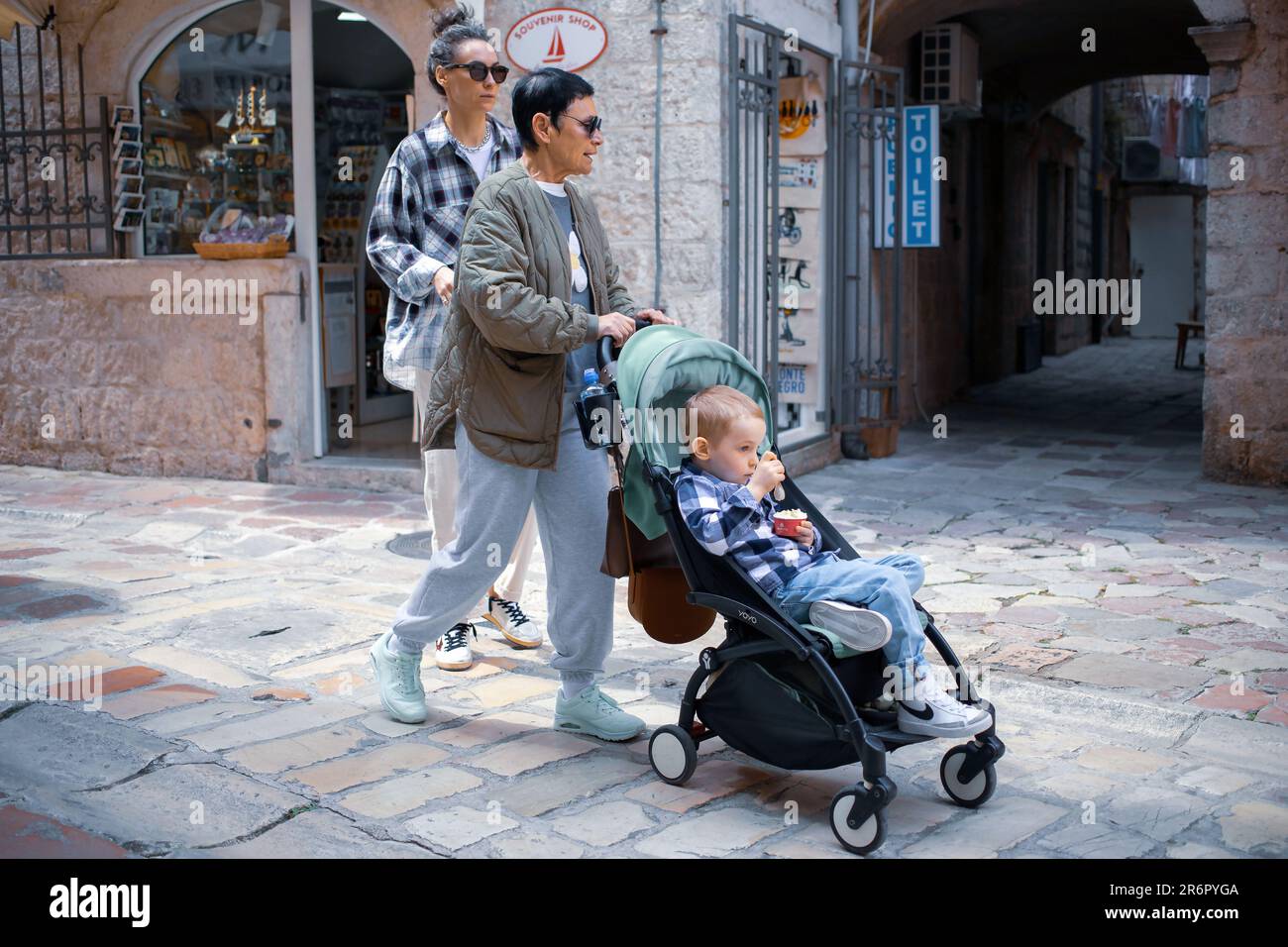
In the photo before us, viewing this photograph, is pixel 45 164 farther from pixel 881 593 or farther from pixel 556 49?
pixel 881 593

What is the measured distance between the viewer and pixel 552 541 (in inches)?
152

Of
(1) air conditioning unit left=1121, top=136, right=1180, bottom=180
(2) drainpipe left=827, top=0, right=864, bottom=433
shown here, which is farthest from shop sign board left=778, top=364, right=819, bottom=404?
(1) air conditioning unit left=1121, top=136, right=1180, bottom=180

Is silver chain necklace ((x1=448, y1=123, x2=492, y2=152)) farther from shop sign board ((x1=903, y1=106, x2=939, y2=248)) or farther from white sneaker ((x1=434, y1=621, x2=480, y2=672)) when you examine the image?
shop sign board ((x1=903, y1=106, x2=939, y2=248))

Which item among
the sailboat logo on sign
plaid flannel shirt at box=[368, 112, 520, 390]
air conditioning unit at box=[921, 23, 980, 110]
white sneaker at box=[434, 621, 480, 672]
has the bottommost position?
white sneaker at box=[434, 621, 480, 672]

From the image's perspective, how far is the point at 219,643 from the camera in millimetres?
4832

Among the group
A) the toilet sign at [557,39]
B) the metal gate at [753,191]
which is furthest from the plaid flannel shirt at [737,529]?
the toilet sign at [557,39]

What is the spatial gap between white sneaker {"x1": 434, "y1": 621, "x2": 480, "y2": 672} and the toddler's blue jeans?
156cm

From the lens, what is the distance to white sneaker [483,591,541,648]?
4910 mm

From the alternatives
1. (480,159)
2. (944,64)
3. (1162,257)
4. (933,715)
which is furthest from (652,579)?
(1162,257)

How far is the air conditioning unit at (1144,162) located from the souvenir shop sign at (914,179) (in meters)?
18.0

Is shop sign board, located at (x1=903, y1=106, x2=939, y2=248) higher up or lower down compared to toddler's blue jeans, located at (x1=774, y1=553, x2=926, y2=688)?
higher up

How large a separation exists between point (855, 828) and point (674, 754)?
Answer: 0.57 meters

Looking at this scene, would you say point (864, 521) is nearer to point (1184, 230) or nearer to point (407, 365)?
point (407, 365)
